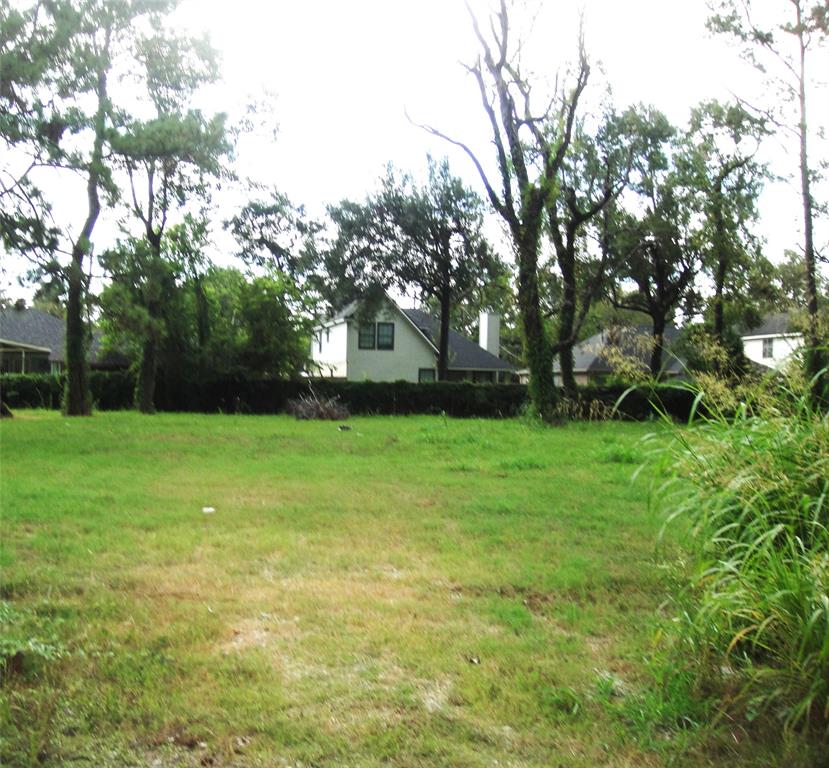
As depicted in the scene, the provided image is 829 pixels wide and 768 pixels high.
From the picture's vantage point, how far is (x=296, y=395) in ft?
96.1

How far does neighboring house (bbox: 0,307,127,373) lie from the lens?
38.6m

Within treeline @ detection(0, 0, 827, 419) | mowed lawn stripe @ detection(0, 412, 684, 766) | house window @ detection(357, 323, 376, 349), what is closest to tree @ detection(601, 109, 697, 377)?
treeline @ detection(0, 0, 827, 419)

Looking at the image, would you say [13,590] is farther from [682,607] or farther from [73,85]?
[73,85]

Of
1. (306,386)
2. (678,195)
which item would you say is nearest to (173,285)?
(306,386)

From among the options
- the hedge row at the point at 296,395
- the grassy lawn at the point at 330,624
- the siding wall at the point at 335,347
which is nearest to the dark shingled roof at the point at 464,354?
the siding wall at the point at 335,347

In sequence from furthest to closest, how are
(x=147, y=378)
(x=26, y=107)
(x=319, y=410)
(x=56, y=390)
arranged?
(x=56, y=390)
(x=147, y=378)
(x=319, y=410)
(x=26, y=107)

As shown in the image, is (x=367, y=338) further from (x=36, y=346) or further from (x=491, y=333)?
(x=36, y=346)

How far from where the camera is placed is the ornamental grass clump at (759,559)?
116 inches

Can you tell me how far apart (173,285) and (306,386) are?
18.8 feet

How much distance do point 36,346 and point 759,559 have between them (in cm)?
4282

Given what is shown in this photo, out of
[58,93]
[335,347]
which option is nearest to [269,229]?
[335,347]

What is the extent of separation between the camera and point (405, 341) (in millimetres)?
42781

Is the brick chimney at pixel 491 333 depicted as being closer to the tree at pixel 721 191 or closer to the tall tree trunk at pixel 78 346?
the tree at pixel 721 191

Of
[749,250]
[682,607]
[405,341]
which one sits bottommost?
[682,607]
